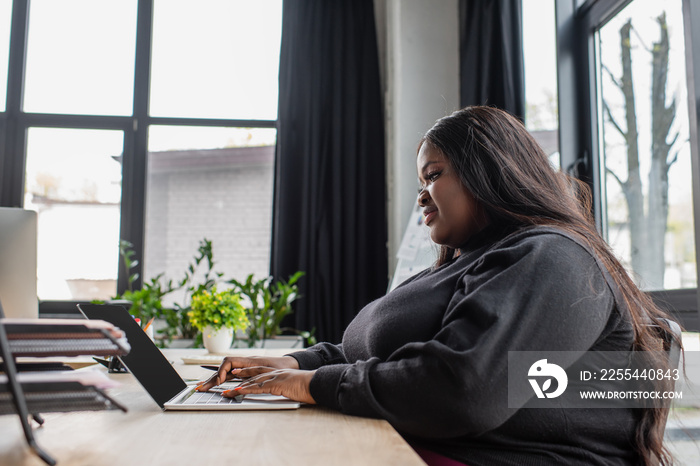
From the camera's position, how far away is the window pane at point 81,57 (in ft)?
12.1

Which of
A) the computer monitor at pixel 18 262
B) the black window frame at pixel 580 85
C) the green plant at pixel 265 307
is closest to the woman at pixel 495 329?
the computer monitor at pixel 18 262

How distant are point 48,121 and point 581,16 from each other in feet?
9.94

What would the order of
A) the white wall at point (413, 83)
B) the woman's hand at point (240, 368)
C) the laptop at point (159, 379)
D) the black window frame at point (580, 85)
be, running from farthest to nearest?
the white wall at point (413, 83) → the black window frame at point (580, 85) → the woman's hand at point (240, 368) → the laptop at point (159, 379)

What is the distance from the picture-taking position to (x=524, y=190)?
44.4 inches

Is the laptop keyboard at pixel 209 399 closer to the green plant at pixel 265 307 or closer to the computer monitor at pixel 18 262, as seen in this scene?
the computer monitor at pixel 18 262

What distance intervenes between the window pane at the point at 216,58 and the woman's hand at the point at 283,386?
2914 millimetres

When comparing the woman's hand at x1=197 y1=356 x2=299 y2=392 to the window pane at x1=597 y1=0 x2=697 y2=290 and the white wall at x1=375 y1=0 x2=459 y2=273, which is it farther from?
the white wall at x1=375 y1=0 x2=459 y2=273

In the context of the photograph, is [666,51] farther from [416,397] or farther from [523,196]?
[416,397]

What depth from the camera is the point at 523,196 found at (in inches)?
44.0

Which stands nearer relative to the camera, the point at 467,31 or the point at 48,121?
the point at 467,31

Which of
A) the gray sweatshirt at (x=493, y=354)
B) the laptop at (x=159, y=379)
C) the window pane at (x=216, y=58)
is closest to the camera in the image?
the gray sweatshirt at (x=493, y=354)

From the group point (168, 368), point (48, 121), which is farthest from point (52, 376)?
point (48, 121)

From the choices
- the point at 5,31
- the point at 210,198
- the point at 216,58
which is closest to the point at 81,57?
the point at 5,31

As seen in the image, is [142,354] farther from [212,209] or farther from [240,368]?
[212,209]
